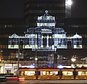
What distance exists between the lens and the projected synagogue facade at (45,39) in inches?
6496

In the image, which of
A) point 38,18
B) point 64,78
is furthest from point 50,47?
point 64,78

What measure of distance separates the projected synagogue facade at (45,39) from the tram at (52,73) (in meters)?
63.3

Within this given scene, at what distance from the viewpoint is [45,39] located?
163750 mm

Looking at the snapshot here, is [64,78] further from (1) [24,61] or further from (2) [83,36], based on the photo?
(2) [83,36]

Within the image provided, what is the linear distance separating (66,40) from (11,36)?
77.6 ft

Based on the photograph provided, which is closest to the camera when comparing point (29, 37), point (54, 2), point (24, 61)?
point (24, 61)

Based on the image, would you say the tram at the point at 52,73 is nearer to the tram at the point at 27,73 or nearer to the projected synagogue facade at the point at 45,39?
the tram at the point at 27,73

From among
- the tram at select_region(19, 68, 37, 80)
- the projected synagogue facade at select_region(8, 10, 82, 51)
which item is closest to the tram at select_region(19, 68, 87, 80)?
the tram at select_region(19, 68, 37, 80)

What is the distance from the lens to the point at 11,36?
6806 inches

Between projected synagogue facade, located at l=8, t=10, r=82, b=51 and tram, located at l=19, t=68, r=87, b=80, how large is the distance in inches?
2491

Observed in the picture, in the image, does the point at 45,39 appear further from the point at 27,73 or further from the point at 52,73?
the point at 27,73

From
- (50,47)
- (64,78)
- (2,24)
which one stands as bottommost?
(64,78)

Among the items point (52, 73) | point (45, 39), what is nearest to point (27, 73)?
point (52, 73)

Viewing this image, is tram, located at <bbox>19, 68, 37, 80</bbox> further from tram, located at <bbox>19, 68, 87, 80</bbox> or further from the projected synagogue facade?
the projected synagogue facade
